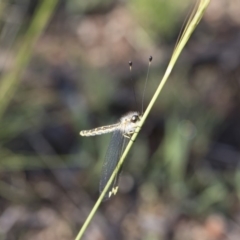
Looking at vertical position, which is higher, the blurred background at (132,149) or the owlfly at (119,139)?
the owlfly at (119,139)

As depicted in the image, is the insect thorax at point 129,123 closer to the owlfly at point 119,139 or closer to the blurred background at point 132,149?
the owlfly at point 119,139

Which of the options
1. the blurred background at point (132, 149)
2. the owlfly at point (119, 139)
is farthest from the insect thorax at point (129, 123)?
the blurred background at point (132, 149)

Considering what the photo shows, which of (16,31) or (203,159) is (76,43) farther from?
(203,159)

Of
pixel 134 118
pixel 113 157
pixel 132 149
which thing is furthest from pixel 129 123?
pixel 132 149

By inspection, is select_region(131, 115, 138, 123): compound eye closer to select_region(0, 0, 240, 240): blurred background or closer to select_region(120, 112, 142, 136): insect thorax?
select_region(120, 112, 142, 136): insect thorax

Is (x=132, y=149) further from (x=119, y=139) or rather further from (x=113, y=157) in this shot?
(x=113, y=157)

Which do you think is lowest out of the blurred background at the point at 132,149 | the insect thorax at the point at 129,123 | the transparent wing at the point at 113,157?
the blurred background at the point at 132,149

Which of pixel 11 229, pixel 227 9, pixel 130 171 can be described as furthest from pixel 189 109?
pixel 227 9
